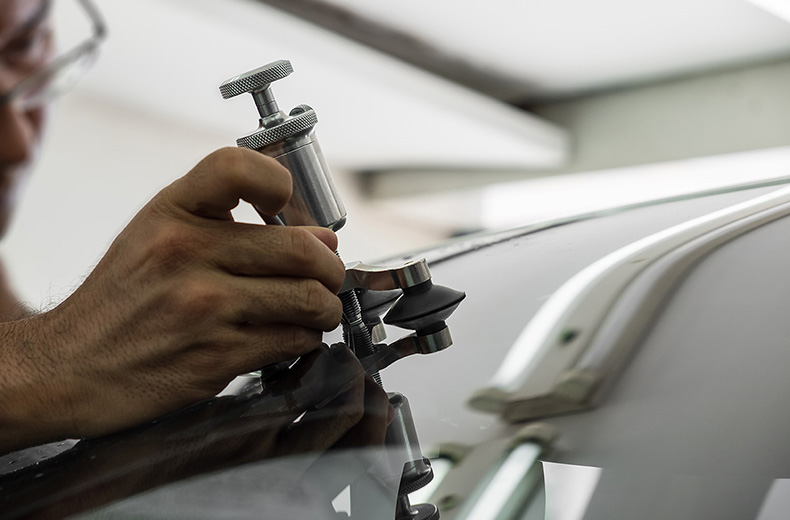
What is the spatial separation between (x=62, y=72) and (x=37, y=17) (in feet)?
0.70

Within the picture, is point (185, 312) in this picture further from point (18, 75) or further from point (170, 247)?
point (18, 75)

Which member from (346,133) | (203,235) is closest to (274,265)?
(203,235)

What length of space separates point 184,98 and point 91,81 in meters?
0.35

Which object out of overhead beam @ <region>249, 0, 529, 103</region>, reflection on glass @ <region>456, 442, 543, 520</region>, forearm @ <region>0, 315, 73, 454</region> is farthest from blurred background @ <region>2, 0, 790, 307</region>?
reflection on glass @ <region>456, 442, 543, 520</region>

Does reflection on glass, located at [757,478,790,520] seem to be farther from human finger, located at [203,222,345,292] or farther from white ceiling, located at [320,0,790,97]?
white ceiling, located at [320,0,790,97]

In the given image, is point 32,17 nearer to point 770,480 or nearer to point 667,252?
point 667,252

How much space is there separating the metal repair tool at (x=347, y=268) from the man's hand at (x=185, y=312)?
18mm

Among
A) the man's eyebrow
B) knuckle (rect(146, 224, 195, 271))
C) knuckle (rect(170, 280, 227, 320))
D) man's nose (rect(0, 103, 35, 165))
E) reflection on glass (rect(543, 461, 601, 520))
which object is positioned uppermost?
the man's eyebrow

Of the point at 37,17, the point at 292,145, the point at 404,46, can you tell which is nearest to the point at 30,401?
the point at 292,145

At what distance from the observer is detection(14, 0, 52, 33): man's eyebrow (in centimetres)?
269

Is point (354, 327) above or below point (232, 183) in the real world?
below

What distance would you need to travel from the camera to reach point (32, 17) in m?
2.70

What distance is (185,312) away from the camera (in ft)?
1.57

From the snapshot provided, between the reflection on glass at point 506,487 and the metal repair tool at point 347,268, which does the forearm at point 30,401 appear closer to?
the metal repair tool at point 347,268
